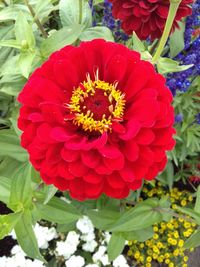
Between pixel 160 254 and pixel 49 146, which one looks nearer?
pixel 49 146

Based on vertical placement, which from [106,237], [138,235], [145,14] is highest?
[145,14]

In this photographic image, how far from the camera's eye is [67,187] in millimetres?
608

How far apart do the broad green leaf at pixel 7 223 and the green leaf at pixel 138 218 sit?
180 millimetres

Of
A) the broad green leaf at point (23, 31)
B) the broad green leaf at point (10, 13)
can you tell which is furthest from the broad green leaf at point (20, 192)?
the broad green leaf at point (10, 13)

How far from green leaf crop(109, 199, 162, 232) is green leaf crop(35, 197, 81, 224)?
0.26ft

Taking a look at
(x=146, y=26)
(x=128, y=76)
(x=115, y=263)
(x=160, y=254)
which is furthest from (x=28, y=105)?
(x=160, y=254)

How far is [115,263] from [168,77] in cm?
43

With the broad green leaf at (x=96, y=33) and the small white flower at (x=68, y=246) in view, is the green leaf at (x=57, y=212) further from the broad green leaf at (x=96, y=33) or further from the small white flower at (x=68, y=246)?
the broad green leaf at (x=96, y=33)

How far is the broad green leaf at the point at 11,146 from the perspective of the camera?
0.87m

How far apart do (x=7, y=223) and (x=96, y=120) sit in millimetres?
213

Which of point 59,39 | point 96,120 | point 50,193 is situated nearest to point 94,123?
point 96,120

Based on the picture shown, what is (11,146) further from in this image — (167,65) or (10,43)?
(167,65)

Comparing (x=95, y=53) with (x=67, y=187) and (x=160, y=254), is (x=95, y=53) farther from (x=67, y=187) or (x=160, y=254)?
(x=160, y=254)

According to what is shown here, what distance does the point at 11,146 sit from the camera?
0.87 m
